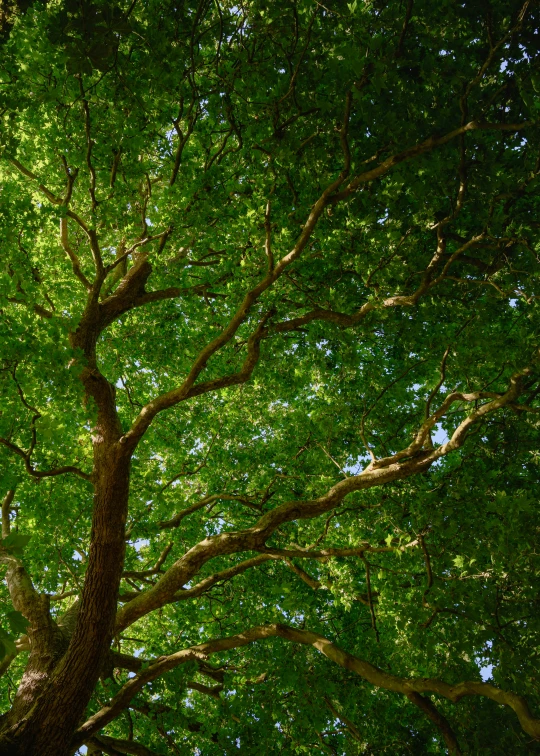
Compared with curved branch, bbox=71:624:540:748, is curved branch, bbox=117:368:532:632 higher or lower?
higher

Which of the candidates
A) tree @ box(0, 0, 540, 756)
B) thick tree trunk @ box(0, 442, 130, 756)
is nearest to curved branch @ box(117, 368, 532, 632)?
tree @ box(0, 0, 540, 756)

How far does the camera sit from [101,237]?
10875 mm

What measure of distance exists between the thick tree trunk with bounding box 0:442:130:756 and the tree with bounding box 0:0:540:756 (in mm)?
32

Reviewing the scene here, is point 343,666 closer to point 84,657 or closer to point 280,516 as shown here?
point 280,516

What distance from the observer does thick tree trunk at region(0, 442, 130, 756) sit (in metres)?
5.93

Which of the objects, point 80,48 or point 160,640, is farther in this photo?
point 160,640

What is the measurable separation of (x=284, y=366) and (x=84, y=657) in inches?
262

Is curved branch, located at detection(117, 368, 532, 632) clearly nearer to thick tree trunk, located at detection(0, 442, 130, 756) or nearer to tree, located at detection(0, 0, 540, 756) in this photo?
tree, located at detection(0, 0, 540, 756)

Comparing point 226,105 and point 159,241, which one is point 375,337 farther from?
point 226,105

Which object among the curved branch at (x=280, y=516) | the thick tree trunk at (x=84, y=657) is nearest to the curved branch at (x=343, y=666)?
the thick tree trunk at (x=84, y=657)

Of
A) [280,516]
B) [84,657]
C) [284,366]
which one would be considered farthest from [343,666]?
[284,366]

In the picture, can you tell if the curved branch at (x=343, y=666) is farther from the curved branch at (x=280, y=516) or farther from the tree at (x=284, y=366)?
the curved branch at (x=280, y=516)

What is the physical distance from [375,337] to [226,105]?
16.4 ft

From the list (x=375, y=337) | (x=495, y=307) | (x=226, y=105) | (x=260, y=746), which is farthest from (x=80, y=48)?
(x=260, y=746)
